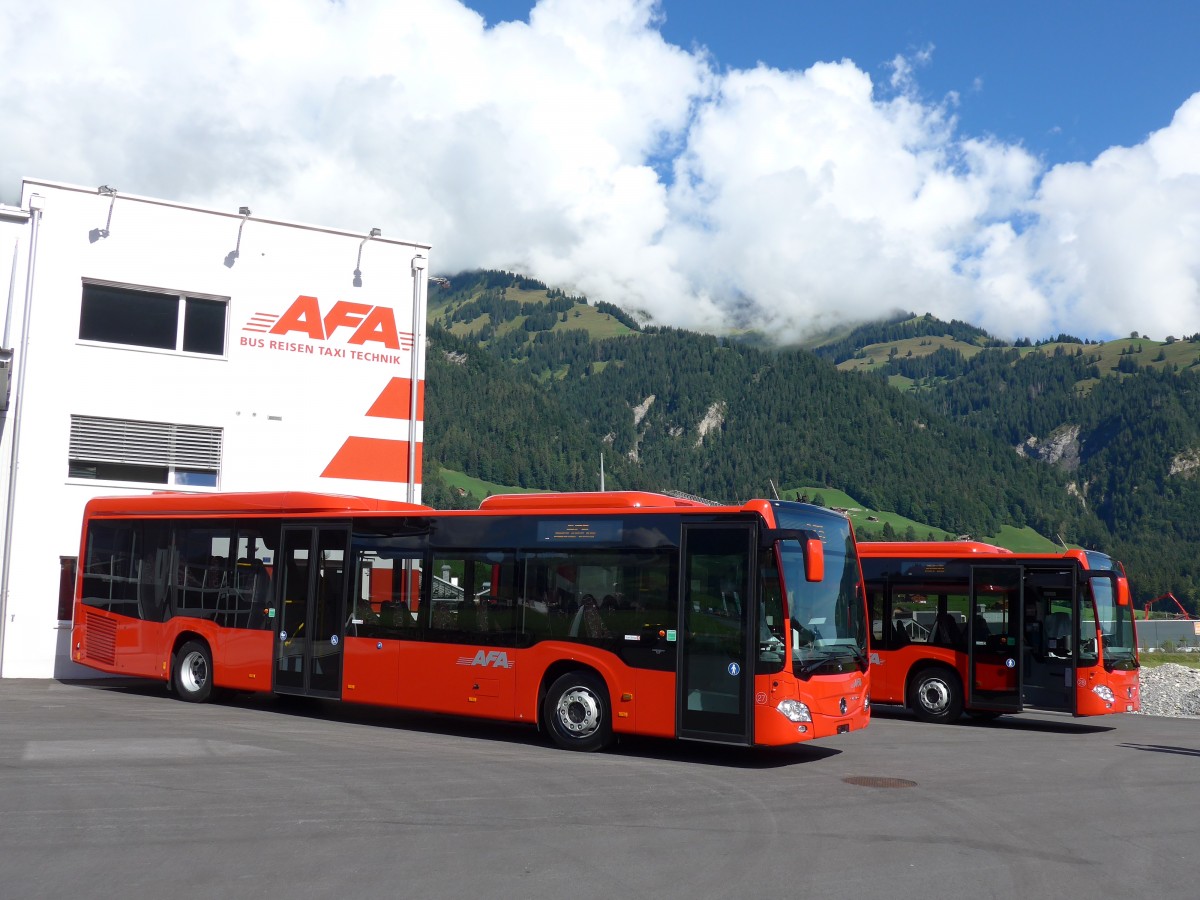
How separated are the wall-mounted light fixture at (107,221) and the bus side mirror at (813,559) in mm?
17330

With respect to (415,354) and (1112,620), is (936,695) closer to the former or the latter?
(1112,620)

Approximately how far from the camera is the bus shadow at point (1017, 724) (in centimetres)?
1934

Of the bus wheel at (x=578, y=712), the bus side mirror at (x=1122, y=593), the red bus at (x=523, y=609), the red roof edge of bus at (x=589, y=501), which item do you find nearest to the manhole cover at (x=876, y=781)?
the red bus at (x=523, y=609)

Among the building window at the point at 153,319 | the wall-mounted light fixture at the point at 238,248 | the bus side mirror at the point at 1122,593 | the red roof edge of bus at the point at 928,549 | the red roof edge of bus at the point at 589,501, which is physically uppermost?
the wall-mounted light fixture at the point at 238,248

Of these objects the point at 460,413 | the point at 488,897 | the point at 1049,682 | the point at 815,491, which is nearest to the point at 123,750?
the point at 488,897

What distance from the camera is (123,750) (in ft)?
42.2

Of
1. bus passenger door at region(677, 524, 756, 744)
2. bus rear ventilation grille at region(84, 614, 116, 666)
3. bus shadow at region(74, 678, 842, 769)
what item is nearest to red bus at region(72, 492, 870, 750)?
bus passenger door at region(677, 524, 756, 744)

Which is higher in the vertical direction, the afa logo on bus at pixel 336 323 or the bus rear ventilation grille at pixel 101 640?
the afa logo on bus at pixel 336 323

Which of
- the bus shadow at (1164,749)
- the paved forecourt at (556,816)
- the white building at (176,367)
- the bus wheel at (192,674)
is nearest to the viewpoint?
the paved forecourt at (556,816)

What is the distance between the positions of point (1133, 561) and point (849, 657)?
16761 centimetres

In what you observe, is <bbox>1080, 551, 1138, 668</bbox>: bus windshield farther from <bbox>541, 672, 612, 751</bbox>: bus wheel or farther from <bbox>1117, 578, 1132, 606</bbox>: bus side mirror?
<bbox>541, 672, 612, 751</bbox>: bus wheel

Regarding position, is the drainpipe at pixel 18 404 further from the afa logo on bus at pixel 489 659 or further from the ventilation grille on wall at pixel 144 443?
the afa logo on bus at pixel 489 659

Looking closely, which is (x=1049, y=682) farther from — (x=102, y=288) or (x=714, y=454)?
(x=714, y=454)

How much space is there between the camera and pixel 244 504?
59.1 feet
